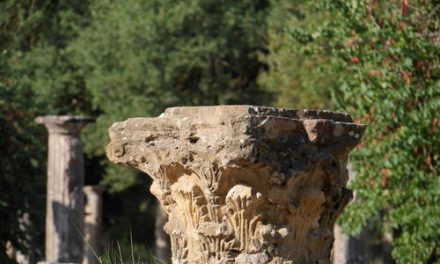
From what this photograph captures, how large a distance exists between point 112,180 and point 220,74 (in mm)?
2933

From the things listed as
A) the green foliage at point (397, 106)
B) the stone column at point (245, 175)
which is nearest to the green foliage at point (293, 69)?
the green foliage at point (397, 106)

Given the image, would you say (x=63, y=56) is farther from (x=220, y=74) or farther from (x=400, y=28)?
(x=400, y=28)

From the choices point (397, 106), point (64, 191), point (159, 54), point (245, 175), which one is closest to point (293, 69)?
point (159, 54)

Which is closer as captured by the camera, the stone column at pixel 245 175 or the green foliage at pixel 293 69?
the stone column at pixel 245 175

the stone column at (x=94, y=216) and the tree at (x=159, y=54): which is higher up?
the tree at (x=159, y=54)

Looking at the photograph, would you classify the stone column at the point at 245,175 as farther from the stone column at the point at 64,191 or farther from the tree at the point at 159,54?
the tree at the point at 159,54

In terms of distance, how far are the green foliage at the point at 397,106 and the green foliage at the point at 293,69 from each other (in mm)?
7384

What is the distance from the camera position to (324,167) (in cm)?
802

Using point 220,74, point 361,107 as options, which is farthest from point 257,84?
point 361,107

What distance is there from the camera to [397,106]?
13.7 meters

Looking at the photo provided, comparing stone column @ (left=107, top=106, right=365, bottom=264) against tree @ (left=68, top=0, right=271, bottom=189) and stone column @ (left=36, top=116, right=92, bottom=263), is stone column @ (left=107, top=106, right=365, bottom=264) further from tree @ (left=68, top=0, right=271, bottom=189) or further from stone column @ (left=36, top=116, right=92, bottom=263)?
tree @ (left=68, top=0, right=271, bottom=189)

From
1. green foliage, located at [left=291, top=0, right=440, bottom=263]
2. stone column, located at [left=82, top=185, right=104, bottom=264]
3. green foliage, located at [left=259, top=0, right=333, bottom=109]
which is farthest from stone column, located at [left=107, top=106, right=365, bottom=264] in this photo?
stone column, located at [left=82, top=185, right=104, bottom=264]

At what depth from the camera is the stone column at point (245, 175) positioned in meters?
7.53

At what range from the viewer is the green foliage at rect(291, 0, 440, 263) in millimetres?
13438
